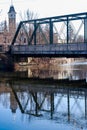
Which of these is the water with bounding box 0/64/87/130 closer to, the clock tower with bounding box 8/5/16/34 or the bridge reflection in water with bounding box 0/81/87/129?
the bridge reflection in water with bounding box 0/81/87/129

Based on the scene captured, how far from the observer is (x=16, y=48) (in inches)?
2650

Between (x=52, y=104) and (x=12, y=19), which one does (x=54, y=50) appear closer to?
(x=52, y=104)

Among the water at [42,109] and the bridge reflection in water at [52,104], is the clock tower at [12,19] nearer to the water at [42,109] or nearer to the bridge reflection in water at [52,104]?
the bridge reflection in water at [52,104]

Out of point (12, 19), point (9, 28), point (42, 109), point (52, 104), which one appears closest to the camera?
point (42, 109)

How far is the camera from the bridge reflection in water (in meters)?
22.6

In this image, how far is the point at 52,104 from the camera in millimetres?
27688

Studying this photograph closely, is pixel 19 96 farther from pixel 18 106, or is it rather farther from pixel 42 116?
pixel 42 116

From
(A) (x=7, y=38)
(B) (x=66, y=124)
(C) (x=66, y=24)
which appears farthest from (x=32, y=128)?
(A) (x=7, y=38)

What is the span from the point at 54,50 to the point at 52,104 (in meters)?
30.4

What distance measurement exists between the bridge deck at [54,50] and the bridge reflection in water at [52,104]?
649 inches

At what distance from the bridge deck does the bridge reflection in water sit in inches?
649

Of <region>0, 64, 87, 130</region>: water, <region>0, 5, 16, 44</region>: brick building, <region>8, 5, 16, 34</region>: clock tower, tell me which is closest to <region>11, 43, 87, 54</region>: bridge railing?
<region>0, 64, 87, 130</region>: water

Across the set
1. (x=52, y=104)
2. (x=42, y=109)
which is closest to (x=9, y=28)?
(x=52, y=104)

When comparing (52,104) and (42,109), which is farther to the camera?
(52,104)
